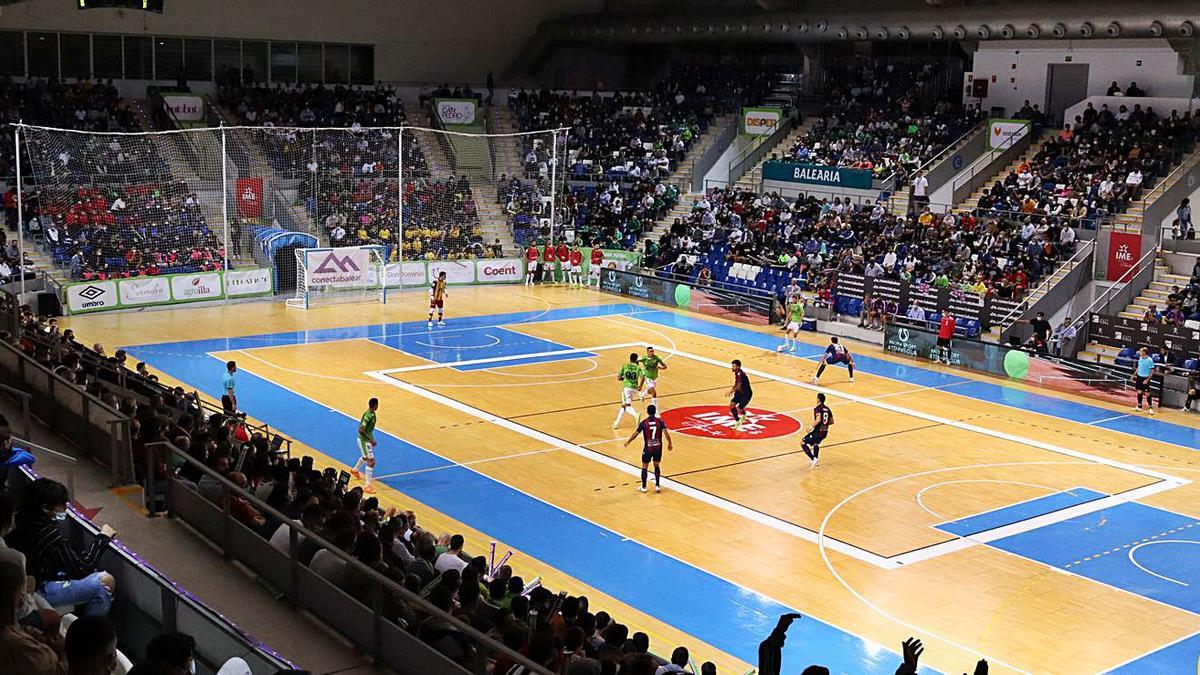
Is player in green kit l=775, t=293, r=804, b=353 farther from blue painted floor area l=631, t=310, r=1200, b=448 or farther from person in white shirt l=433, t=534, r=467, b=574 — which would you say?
person in white shirt l=433, t=534, r=467, b=574

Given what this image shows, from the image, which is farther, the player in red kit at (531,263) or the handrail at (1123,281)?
the player in red kit at (531,263)

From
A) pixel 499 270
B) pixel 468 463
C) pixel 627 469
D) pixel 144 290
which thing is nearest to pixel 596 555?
pixel 627 469

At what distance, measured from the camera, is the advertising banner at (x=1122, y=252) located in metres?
37.2

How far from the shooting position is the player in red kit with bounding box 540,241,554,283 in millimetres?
46156

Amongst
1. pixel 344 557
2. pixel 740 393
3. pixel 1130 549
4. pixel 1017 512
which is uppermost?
pixel 344 557

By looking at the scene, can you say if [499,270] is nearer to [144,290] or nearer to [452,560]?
[144,290]

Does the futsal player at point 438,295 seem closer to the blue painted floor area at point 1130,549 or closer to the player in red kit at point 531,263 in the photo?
the player in red kit at point 531,263

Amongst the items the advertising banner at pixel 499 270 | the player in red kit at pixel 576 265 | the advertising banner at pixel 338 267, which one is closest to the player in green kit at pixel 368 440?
the advertising banner at pixel 338 267

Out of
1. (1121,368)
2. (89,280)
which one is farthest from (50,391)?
(1121,368)

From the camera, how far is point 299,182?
1740 inches

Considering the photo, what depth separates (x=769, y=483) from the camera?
2242cm

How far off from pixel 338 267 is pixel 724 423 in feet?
59.1

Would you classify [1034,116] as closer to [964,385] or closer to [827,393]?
[964,385]

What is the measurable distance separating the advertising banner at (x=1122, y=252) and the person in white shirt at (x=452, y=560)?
29216mm
